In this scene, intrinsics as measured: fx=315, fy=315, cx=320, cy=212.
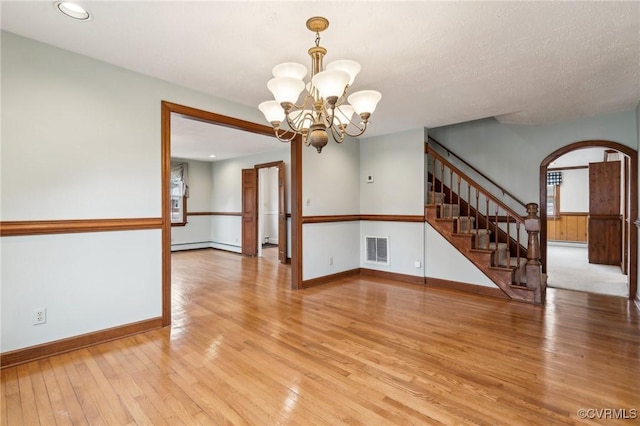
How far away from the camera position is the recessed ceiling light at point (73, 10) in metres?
1.94

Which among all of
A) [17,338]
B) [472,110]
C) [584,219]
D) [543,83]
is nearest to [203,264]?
[17,338]

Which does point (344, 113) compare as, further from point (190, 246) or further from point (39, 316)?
point (190, 246)

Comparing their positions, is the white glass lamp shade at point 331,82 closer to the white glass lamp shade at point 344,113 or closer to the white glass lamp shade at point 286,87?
the white glass lamp shade at point 286,87

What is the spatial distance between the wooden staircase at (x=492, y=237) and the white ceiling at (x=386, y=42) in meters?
1.50

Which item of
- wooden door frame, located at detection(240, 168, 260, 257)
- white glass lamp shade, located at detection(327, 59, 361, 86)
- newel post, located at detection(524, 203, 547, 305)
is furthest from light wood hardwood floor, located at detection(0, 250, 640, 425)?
wooden door frame, located at detection(240, 168, 260, 257)

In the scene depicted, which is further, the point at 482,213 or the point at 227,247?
the point at 227,247

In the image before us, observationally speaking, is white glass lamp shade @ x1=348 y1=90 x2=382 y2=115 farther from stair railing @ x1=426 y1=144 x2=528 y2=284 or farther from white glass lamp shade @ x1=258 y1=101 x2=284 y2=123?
stair railing @ x1=426 y1=144 x2=528 y2=284

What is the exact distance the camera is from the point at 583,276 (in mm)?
5254

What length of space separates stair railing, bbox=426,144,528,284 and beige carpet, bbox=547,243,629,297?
0.86 metres

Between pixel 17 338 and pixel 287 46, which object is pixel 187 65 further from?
pixel 17 338

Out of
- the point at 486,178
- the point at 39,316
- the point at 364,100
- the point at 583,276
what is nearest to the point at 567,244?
the point at 583,276

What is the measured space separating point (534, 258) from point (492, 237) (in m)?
1.13

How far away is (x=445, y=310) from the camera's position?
3551 mm

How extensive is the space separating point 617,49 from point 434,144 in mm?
3150
